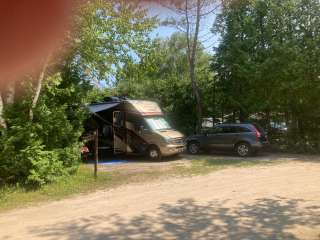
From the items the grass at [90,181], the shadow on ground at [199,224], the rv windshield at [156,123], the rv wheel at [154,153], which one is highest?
the rv windshield at [156,123]

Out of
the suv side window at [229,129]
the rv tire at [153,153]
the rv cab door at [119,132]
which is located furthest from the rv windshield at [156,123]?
the suv side window at [229,129]

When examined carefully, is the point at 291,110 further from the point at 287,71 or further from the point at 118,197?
the point at 118,197

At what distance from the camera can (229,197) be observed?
888 centimetres

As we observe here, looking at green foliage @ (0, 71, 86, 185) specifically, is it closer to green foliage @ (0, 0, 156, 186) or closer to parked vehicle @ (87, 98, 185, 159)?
green foliage @ (0, 0, 156, 186)

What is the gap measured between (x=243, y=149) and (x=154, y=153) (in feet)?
13.5

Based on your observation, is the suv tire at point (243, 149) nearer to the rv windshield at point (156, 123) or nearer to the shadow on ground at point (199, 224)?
the rv windshield at point (156, 123)

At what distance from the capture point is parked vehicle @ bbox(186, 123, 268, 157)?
56.7 feet

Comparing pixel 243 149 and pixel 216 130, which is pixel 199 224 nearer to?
pixel 243 149

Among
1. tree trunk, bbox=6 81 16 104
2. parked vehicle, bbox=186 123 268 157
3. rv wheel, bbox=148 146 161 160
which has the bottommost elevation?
rv wheel, bbox=148 146 161 160

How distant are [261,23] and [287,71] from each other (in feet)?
11.9

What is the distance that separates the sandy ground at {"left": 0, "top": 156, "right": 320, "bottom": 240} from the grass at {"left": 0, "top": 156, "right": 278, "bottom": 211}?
630 millimetres

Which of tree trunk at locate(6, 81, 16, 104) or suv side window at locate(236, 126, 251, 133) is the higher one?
tree trunk at locate(6, 81, 16, 104)

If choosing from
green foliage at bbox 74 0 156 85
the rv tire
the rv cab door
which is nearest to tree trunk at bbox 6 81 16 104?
green foliage at bbox 74 0 156 85

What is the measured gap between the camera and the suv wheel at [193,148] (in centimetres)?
1917
